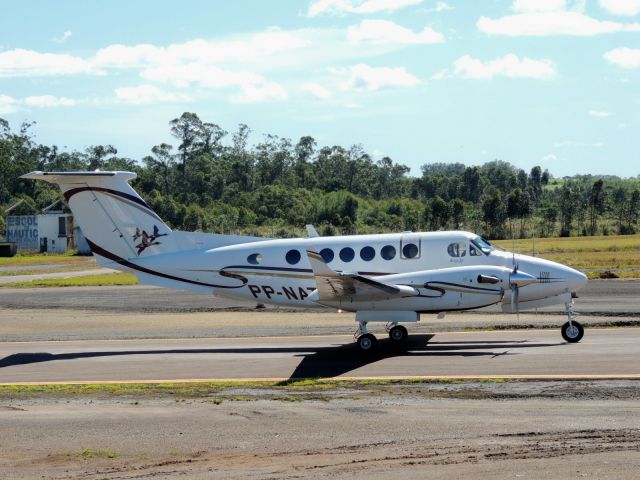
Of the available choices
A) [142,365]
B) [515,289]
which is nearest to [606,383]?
[515,289]

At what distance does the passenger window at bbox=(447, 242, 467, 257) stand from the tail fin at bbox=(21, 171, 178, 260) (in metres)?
7.33

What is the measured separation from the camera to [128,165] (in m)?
145

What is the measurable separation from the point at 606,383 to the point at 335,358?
6633 millimetres

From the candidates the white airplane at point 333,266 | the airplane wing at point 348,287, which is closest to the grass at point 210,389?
the airplane wing at point 348,287

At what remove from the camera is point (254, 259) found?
2314cm

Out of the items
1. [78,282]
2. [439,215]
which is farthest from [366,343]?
[439,215]

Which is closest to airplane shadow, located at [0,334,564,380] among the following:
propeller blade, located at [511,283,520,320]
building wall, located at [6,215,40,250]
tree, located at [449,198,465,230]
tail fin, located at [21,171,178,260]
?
propeller blade, located at [511,283,520,320]

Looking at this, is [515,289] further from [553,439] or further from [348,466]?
[348,466]

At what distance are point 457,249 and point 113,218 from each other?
Answer: 29.8ft

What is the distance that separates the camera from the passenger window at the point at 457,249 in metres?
22.1

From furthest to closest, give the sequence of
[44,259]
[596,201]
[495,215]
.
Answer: [596,201], [44,259], [495,215]

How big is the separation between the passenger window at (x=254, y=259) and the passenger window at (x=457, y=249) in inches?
194

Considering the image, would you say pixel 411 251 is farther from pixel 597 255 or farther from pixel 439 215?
pixel 439 215

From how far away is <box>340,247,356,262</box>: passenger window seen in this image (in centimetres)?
2261
